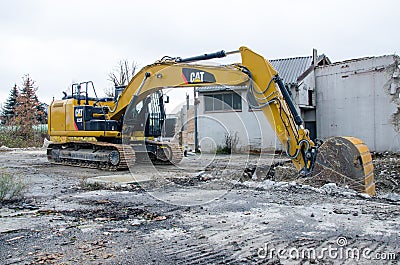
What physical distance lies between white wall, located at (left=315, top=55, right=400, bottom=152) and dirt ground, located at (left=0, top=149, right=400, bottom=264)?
1134 centimetres

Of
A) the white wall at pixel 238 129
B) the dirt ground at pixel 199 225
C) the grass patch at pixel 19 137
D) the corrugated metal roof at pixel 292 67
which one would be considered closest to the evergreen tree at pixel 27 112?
the grass patch at pixel 19 137

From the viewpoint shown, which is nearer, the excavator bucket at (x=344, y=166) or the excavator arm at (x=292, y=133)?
the excavator bucket at (x=344, y=166)

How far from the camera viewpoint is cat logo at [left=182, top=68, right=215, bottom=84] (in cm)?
912

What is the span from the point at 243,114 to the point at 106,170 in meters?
9.45

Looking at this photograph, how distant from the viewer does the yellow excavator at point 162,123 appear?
7.75m

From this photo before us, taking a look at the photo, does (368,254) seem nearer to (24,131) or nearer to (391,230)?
(391,230)

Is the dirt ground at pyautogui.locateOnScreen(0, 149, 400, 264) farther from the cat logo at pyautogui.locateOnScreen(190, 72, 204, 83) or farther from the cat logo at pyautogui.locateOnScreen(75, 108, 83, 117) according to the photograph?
the cat logo at pyautogui.locateOnScreen(75, 108, 83, 117)

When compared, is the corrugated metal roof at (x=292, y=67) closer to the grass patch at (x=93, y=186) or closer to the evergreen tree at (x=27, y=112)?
the grass patch at (x=93, y=186)

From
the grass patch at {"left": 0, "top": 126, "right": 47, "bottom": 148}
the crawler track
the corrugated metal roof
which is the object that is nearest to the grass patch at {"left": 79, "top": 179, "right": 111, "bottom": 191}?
the crawler track

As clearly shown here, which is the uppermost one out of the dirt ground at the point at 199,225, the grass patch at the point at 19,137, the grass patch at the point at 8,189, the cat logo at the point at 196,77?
the cat logo at the point at 196,77

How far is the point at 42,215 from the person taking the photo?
226 inches

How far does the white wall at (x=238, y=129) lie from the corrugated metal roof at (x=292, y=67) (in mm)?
2117

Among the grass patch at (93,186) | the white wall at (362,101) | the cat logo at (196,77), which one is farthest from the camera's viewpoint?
the white wall at (362,101)

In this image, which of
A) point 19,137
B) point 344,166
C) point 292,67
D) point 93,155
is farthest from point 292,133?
point 19,137
